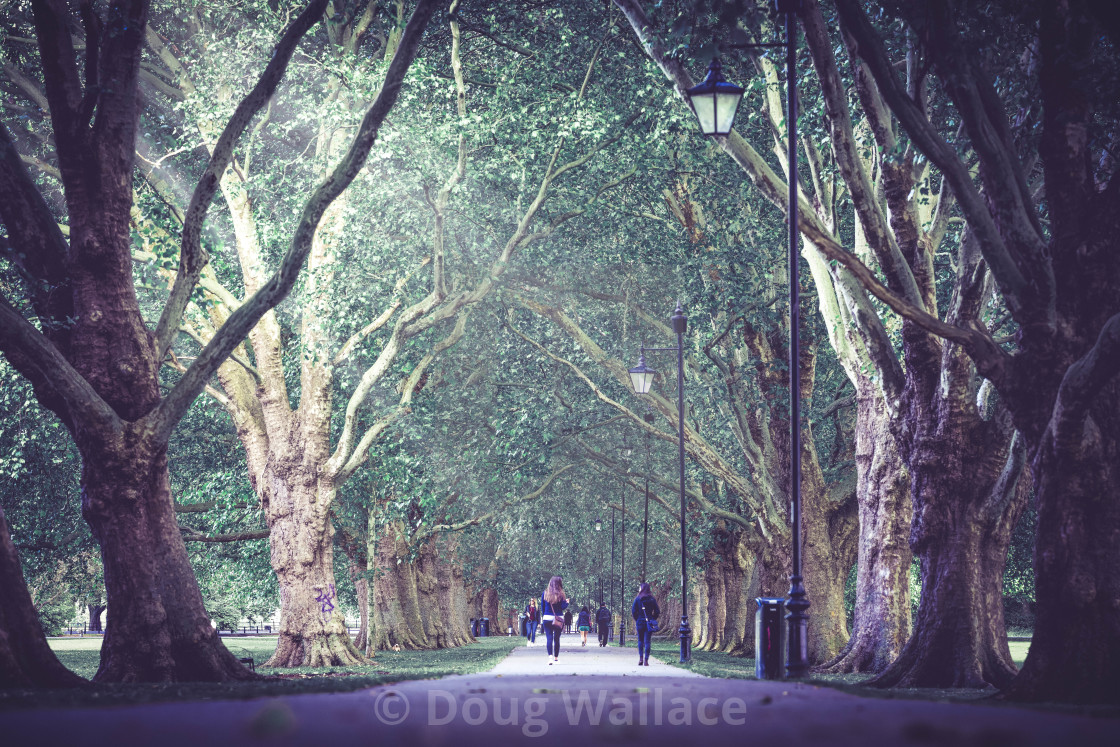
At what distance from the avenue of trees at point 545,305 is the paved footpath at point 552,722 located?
2965mm

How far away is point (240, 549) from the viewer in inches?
1185

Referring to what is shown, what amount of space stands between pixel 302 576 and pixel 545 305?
7877 mm

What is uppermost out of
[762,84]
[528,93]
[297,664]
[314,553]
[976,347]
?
[528,93]

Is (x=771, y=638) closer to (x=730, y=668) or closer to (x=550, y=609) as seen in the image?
(x=730, y=668)

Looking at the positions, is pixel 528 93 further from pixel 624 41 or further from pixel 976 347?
pixel 976 347

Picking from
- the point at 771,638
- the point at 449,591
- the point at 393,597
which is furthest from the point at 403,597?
the point at 771,638

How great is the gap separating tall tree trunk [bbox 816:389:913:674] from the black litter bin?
164 inches

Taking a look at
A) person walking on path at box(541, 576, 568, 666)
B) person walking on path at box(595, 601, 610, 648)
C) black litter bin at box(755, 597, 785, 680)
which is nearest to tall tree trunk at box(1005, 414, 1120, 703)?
black litter bin at box(755, 597, 785, 680)

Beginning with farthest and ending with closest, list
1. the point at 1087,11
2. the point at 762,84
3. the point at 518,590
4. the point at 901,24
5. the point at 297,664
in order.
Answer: the point at 518,590
the point at 297,664
the point at 762,84
the point at 901,24
the point at 1087,11

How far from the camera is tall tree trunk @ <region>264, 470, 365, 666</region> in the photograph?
19500mm

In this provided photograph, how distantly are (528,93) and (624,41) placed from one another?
6.49 ft

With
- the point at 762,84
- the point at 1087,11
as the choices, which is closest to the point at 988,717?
the point at 1087,11

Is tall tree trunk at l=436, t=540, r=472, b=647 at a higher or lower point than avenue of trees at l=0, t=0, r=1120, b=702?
lower

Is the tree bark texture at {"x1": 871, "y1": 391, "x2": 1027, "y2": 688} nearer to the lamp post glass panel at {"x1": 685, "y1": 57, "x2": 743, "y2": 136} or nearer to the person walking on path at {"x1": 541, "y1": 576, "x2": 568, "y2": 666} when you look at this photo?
the lamp post glass panel at {"x1": 685, "y1": 57, "x2": 743, "y2": 136}
